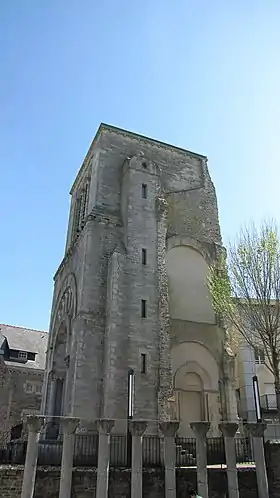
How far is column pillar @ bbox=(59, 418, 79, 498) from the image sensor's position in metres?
12.3

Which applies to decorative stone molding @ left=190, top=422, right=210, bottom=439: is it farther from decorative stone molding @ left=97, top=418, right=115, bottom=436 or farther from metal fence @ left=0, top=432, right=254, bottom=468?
decorative stone molding @ left=97, top=418, right=115, bottom=436

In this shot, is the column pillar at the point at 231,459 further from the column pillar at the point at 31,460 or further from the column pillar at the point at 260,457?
the column pillar at the point at 31,460

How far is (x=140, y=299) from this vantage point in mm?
20234

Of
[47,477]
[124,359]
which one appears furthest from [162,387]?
[47,477]

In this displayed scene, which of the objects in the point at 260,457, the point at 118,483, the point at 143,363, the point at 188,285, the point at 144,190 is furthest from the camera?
the point at 144,190

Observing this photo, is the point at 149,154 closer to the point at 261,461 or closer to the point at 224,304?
the point at 224,304

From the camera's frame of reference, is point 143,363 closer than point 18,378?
Yes

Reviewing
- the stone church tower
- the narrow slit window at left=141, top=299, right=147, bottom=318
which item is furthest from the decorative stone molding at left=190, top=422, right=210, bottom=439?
the narrow slit window at left=141, top=299, right=147, bottom=318

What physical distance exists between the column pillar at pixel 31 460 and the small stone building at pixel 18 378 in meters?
19.7

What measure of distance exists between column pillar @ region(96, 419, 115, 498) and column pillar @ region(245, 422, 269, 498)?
4893 millimetres

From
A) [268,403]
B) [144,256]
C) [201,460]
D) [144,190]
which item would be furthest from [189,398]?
[144,190]

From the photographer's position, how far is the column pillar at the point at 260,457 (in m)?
13.4

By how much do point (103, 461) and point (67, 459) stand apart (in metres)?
1.13

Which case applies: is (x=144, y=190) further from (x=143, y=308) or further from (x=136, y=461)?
(x=136, y=461)
